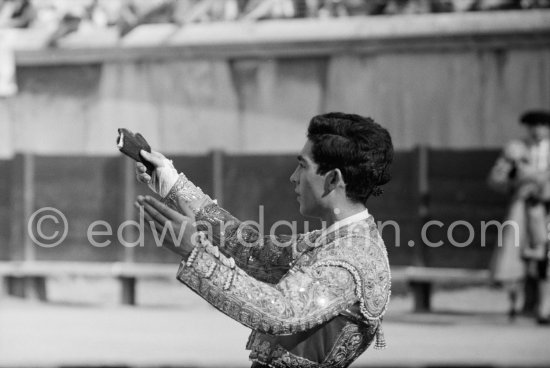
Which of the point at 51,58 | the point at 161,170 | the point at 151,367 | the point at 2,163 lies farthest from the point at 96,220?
the point at 161,170

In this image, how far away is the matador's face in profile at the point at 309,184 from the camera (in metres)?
2.34

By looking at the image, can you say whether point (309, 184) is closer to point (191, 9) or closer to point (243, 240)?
point (243, 240)

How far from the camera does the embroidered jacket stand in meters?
2.15

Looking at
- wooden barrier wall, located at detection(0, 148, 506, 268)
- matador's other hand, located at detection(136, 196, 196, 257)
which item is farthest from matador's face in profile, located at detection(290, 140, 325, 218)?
wooden barrier wall, located at detection(0, 148, 506, 268)

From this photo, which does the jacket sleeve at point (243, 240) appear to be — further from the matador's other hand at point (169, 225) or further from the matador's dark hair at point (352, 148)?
the matador's other hand at point (169, 225)

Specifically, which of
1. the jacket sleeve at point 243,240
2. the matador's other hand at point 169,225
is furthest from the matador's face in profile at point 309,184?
the matador's other hand at point 169,225

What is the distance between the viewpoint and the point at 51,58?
1134 cm

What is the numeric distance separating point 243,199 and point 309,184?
7.81 metres

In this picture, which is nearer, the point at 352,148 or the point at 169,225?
the point at 169,225

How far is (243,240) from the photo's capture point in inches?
105

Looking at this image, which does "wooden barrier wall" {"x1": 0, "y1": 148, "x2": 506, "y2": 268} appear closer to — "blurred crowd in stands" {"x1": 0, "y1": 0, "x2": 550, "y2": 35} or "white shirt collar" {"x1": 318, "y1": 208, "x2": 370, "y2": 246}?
"blurred crowd in stands" {"x1": 0, "y1": 0, "x2": 550, "y2": 35}

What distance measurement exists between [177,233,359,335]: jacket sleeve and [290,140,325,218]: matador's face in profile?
21 centimetres

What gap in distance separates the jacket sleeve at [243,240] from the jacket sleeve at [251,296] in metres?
0.31

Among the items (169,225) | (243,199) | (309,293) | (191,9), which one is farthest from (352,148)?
(191,9)
